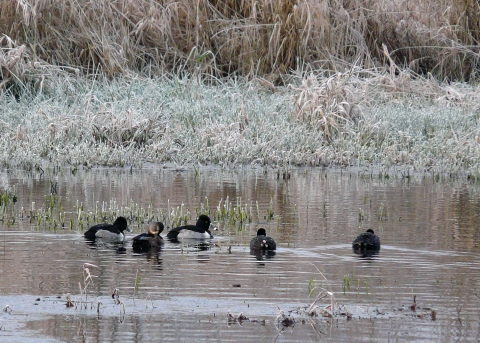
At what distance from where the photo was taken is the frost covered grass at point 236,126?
1691 cm

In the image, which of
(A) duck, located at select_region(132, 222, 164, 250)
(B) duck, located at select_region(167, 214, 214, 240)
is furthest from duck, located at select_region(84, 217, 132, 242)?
(B) duck, located at select_region(167, 214, 214, 240)

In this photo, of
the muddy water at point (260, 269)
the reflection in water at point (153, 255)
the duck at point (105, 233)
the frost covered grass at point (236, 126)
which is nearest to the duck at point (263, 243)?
the muddy water at point (260, 269)

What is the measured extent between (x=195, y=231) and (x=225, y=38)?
11.4 m

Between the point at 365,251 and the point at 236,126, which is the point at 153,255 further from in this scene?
the point at 236,126

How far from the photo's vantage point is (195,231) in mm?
11031

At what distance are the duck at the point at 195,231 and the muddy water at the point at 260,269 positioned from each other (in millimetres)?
156

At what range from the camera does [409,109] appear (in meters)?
19.6

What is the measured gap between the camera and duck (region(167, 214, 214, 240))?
1103 cm

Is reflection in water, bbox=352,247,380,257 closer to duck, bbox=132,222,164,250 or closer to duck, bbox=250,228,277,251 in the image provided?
duck, bbox=250,228,277,251

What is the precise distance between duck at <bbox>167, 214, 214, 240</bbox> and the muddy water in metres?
0.16

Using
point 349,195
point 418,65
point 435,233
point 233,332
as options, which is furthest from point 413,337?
point 418,65

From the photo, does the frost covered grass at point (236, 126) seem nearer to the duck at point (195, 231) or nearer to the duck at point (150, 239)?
the duck at point (195, 231)

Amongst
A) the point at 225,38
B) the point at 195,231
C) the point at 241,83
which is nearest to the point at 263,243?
the point at 195,231

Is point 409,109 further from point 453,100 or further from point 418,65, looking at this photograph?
point 418,65
